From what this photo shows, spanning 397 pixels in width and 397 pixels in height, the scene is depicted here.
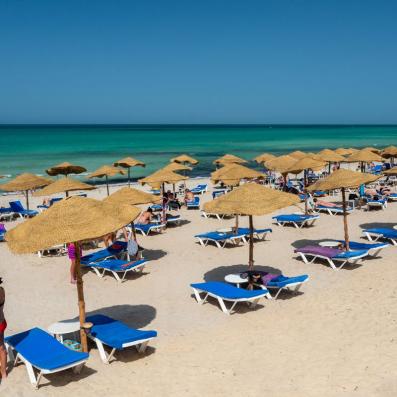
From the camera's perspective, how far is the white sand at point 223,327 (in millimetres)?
5457

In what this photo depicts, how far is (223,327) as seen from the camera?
7.17m

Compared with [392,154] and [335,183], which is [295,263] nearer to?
[335,183]

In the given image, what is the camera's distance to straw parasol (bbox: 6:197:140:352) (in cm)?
542

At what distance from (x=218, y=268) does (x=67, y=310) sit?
11.8 ft

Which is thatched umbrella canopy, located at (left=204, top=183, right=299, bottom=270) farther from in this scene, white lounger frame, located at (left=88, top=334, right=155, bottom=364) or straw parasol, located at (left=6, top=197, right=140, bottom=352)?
white lounger frame, located at (left=88, top=334, right=155, bottom=364)

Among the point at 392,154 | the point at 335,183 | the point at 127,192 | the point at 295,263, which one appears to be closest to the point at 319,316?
the point at 295,263

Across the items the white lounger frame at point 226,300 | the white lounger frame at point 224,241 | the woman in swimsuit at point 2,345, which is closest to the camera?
the woman in swimsuit at point 2,345

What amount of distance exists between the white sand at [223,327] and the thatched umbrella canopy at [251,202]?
1680 mm

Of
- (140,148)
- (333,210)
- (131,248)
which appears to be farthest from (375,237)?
(140,148)

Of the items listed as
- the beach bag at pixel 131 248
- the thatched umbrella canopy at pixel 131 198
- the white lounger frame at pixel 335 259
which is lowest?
the white lounger frame at pixel 335 259

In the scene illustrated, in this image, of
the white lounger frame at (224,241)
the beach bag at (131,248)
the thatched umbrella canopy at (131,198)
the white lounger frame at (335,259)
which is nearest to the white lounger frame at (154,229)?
the white lounger frame at (224,241)

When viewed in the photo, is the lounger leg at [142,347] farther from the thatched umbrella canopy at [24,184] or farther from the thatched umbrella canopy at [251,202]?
the thatched umbrella canopy at [24,184]

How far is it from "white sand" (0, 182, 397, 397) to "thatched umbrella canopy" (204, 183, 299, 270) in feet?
5.51

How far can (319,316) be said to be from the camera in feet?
24.1
